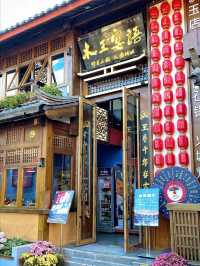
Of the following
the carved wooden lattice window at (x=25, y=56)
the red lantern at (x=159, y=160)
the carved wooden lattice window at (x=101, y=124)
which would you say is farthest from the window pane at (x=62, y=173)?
the carved wooden lattice window at (x=25, y=56)

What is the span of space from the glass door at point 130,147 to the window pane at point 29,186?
7.83ft

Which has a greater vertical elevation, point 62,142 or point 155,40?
point 155,40

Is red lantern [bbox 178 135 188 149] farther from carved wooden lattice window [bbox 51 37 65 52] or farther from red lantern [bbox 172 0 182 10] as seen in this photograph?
carved wooden lattice window [bbox 51 37 65 52]

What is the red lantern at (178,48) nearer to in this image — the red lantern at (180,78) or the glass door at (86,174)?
the red lantern at (180,78)

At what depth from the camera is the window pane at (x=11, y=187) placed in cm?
901

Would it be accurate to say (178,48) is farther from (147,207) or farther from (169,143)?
(147,207)

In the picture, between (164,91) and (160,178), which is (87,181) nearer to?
(160,178)

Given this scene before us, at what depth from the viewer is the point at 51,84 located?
10109 mm

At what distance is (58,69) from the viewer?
1030cm

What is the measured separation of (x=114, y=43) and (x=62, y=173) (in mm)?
3713

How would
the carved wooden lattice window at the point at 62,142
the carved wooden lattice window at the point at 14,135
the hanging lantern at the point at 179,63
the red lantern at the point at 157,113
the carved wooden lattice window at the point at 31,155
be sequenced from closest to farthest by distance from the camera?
the hanging lantern at the point at 179,63 < the red lantern at the point at 157,113 < the carved wooden lattice window at the point at 31,155 < the carved wooden lattice window at the point at 62,142 < the carved wooden lattice window at the point at 14,135

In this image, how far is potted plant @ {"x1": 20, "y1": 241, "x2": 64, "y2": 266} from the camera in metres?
6.96

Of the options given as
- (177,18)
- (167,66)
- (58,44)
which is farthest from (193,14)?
(58,44)

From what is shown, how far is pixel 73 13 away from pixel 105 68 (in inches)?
68.4
